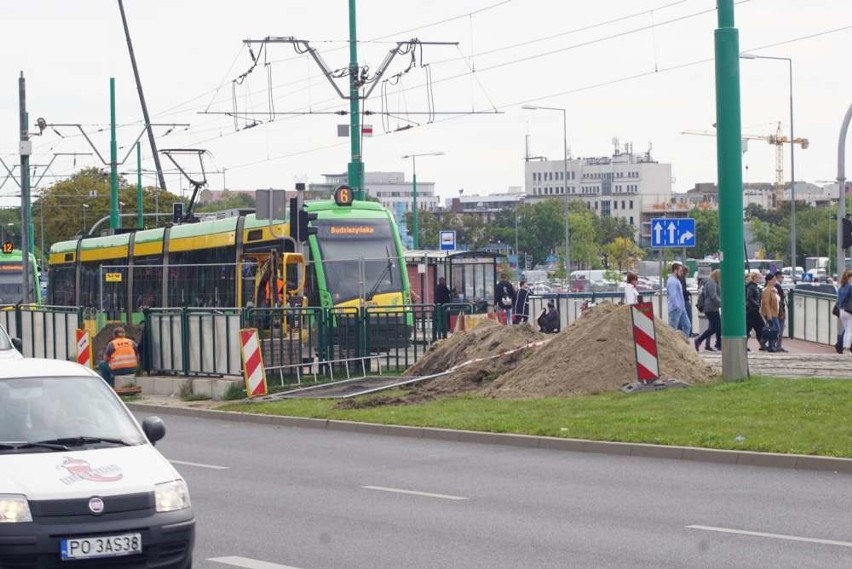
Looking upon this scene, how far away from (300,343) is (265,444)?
7.96 metres

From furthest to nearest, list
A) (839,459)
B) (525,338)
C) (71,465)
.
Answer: (525,338)
(839,459)
(71,465)

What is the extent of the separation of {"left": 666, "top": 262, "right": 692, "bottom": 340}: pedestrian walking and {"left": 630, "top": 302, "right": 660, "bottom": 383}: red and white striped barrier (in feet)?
28.4

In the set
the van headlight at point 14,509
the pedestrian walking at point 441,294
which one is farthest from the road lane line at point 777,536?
the pedestrian walking at point 441,294

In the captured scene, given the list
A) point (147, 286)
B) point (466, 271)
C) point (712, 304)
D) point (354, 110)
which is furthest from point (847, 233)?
point (147, 286)

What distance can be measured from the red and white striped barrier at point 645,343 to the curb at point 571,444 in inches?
146

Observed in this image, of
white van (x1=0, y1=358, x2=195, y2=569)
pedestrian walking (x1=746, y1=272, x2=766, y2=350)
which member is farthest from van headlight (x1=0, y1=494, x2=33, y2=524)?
pedestrian walking (x1=746, y1=272, x2=766, y2=350)

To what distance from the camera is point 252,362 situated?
26203 mm

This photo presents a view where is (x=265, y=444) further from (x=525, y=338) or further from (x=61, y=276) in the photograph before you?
(x=61, y=276)

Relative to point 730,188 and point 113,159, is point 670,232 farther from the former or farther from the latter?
point 113,159

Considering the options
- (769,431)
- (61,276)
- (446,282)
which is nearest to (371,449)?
(769,431)

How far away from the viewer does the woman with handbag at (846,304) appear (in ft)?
93.1

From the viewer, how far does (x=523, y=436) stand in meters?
19.1

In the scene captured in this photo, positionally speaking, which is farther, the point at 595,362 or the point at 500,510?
the point at 595,362

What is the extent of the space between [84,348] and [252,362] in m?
6.52
